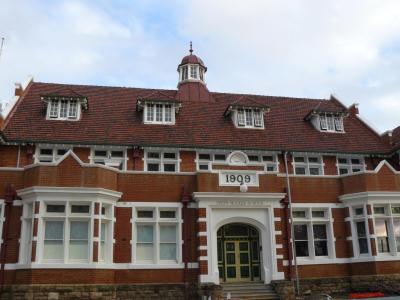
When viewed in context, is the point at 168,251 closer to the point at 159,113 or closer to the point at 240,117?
the point at 159,113

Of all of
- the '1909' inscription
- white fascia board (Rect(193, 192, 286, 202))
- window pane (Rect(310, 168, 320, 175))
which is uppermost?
window pane (Rect(310, 168, 320, 175))

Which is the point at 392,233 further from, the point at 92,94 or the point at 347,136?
the point at 92,94

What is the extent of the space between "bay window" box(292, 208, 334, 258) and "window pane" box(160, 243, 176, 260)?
242 inches

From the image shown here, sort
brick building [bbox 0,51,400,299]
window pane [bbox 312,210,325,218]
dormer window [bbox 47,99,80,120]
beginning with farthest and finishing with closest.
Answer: dormer window [bbox 47,99,80,120] < window pane [bbox 312,210,325,218] < brick building [bbox 0,51,400,299]

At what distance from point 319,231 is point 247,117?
A: 28.8 feet

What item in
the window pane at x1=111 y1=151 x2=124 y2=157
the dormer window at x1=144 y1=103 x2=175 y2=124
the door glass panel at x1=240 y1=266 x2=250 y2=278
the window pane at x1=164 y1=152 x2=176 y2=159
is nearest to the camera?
the door glass panel at x1=240 y1=266 x2=250 y2=278

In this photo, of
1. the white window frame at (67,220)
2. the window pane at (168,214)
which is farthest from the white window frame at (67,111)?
the window pane at (168,214)

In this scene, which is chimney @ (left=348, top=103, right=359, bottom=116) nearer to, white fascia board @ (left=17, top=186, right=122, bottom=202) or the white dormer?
the white dormer

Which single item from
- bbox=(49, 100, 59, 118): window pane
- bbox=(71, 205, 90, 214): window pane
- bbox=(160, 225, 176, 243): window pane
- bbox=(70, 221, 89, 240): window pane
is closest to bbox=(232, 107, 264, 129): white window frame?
bbox=(160, 225, 176, 243): window pane

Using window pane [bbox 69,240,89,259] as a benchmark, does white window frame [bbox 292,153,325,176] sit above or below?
above

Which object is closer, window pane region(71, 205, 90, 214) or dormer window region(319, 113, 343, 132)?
window pane region(71, 205, 90, 214)

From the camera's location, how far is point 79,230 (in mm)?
19406

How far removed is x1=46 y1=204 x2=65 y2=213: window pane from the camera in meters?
19.4

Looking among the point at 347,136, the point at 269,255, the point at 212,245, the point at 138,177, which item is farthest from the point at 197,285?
the point at 347,136
